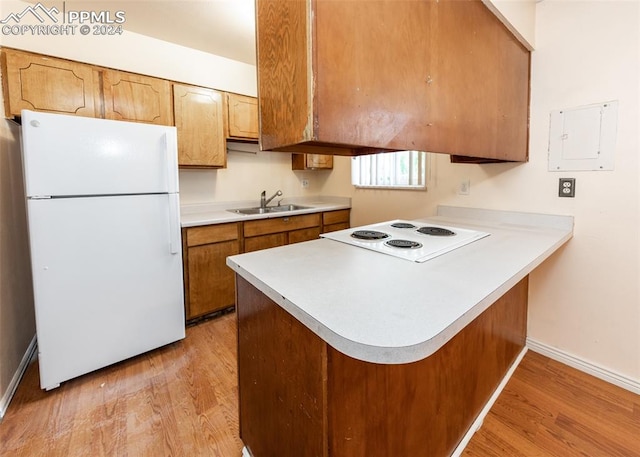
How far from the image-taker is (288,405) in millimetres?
902

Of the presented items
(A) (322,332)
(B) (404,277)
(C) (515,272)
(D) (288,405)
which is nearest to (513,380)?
(C) (515,272)

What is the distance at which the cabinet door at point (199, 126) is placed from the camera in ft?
8.00

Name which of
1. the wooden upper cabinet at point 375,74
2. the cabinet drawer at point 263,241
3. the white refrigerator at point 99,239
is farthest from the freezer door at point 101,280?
the wooden upper cabinet at point 375,74

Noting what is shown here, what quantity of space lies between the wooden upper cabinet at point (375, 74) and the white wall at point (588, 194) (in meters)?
0.70

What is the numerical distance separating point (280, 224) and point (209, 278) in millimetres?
799

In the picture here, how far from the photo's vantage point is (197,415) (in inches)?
60.4

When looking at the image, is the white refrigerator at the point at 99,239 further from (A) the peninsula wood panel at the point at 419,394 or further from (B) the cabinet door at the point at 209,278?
(A) the peninsula wood panel at the point at 419,394

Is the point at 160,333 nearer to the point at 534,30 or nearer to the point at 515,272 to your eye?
the point at 515,272

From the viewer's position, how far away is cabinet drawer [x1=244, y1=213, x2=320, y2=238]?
2.69m

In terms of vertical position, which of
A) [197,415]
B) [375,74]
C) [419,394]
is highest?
[375,74]

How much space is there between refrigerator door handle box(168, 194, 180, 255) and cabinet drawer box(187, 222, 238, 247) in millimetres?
291

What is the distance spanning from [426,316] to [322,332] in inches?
9.3

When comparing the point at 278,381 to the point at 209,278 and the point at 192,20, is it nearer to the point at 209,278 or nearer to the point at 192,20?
the point at 209,278

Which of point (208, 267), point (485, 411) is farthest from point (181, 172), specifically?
point (485, 411)
